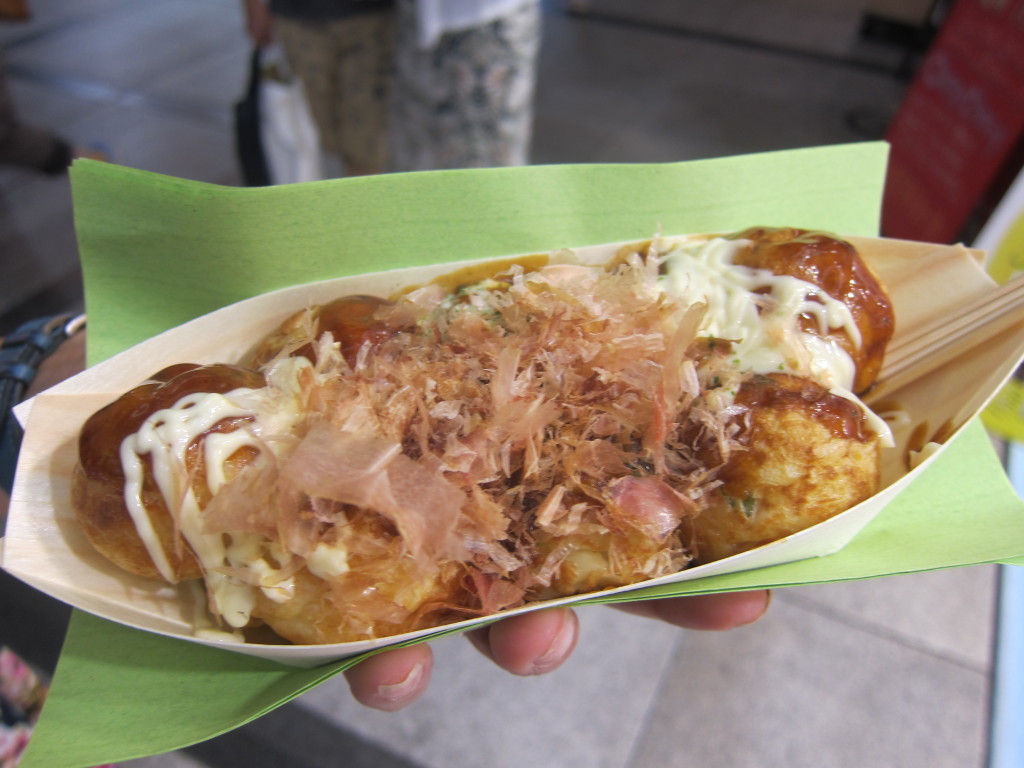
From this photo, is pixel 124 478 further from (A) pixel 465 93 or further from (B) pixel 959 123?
(B) pixel 959 123

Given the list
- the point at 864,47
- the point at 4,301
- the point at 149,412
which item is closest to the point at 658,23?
the point at 864,47

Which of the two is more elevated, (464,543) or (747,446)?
A: (747,446)

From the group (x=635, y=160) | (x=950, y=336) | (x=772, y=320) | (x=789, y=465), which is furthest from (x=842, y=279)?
(x=635, y=160)

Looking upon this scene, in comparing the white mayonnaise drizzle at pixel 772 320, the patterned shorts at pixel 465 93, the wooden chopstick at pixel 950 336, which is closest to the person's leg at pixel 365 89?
the patterned shorts at pixel 465 93

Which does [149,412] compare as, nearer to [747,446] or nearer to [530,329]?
[530,329]

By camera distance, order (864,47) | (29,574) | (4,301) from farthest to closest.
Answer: (864,47)
(4,301)
(29,574)

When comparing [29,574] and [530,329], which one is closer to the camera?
[29,574]

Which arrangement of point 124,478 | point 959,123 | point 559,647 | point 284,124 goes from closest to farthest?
point 124,478
point 559,647
point 284,124
point 959,123
